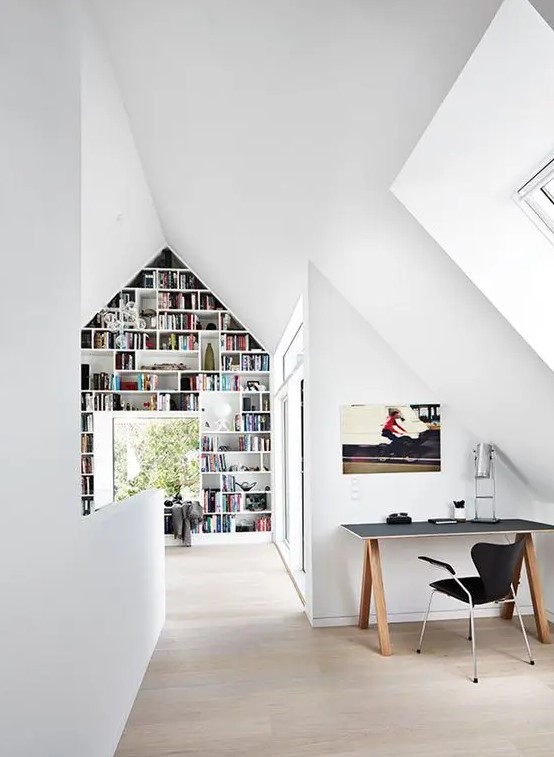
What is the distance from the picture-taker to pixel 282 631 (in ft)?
15.3

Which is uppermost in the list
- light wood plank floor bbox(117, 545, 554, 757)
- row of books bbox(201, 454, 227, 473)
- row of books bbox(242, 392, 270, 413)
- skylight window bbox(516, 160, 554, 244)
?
skylight window bbox(516, 160, 554, 244)

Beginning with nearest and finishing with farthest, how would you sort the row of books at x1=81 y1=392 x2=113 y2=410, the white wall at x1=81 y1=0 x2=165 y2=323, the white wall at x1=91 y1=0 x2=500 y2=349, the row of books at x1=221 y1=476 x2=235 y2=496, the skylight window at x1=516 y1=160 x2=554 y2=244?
the white wall at x1=91 y1=0 x2=500 y2=349 < the skylight window at x1=516 y1=160 x2=554 y2=244 < the white wall at x1=81 y1=0 x2=165 y2=323 < the row of books at x1=81 y1=392 x2=113 y2=410 < the row of books at x1=221 y1=476 x2=235 y2=496

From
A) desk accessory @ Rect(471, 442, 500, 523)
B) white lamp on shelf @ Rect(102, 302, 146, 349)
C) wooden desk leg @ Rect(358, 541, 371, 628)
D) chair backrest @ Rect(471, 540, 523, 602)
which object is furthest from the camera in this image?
white lamp on shelf @ Rect(102, 302, 146, 349)

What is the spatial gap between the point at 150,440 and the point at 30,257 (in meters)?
7.28

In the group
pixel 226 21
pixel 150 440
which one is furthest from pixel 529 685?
pixel 150 440

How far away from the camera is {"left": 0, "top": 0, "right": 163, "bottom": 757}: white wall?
5.34 feet

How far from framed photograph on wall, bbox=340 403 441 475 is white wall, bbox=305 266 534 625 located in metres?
0.05

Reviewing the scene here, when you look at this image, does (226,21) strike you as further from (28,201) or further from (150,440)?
(150,440)

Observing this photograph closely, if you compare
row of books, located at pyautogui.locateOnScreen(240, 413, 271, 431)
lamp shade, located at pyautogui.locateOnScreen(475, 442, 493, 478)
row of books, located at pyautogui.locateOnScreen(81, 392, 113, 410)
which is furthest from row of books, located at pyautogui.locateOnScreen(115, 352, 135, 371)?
lamp shade, located at pyautogui.locateOnScreen(475, 442, 493, 478)

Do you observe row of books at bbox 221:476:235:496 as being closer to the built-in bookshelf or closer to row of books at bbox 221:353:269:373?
the built-in bookshelf

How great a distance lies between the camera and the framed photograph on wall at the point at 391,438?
4.86 m

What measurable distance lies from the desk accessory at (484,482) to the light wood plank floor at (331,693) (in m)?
0.74

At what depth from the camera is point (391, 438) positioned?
193 inches

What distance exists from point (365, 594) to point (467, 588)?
821 mm
